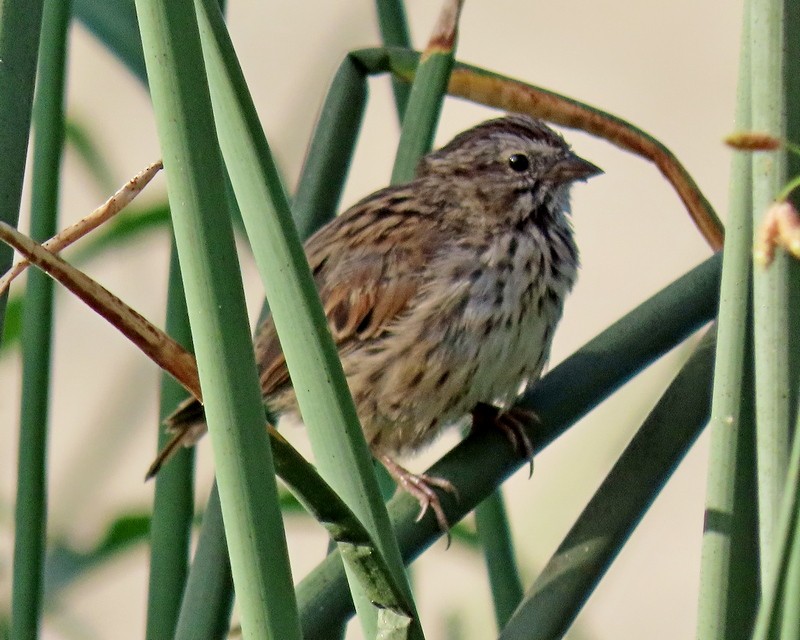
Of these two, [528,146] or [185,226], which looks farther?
[528,146]

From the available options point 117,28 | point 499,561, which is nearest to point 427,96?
point 117,28

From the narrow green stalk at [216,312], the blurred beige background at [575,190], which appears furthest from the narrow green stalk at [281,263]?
the blurred beige background at [575,190]

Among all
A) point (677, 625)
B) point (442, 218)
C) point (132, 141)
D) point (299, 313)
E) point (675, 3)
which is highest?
point (675, 3)

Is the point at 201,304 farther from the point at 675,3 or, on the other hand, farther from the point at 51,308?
the point at 675,3

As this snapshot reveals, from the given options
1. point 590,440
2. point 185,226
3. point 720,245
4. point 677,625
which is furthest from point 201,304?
point 677,625

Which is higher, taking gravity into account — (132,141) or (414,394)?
(132,141)

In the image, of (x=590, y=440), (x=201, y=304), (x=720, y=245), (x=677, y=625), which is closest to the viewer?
(x=201, y=304)
